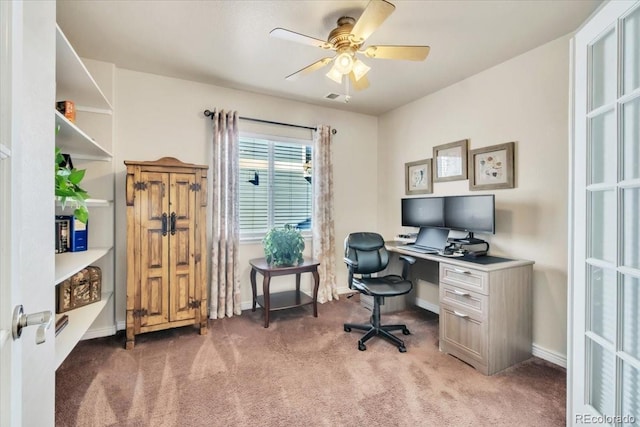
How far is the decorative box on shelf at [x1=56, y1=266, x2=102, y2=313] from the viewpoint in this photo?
7.69 feet

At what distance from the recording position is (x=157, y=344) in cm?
269

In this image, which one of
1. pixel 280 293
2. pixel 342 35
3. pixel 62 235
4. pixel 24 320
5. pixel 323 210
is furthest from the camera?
pixel 323 210

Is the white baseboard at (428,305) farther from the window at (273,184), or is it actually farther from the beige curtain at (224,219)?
the beige curtain at (224,219)

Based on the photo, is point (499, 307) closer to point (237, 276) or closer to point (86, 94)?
point (237, 276)

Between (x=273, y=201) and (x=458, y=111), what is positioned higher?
(x=458, y=111)

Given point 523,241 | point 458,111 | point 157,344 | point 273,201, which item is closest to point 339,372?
point 157,344

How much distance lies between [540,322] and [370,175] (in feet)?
8.91

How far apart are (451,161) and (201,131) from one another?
2854 mm

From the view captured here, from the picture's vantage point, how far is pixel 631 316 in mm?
1178

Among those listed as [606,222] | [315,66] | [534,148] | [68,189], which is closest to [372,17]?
[315,66]

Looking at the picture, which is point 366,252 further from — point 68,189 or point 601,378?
point 68,189

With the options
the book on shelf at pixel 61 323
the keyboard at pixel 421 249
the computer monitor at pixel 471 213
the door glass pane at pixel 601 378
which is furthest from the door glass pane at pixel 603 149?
the book on shelf at pixel 61 323

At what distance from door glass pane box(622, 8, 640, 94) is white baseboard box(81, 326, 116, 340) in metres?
4.08

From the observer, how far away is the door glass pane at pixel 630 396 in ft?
3.76
